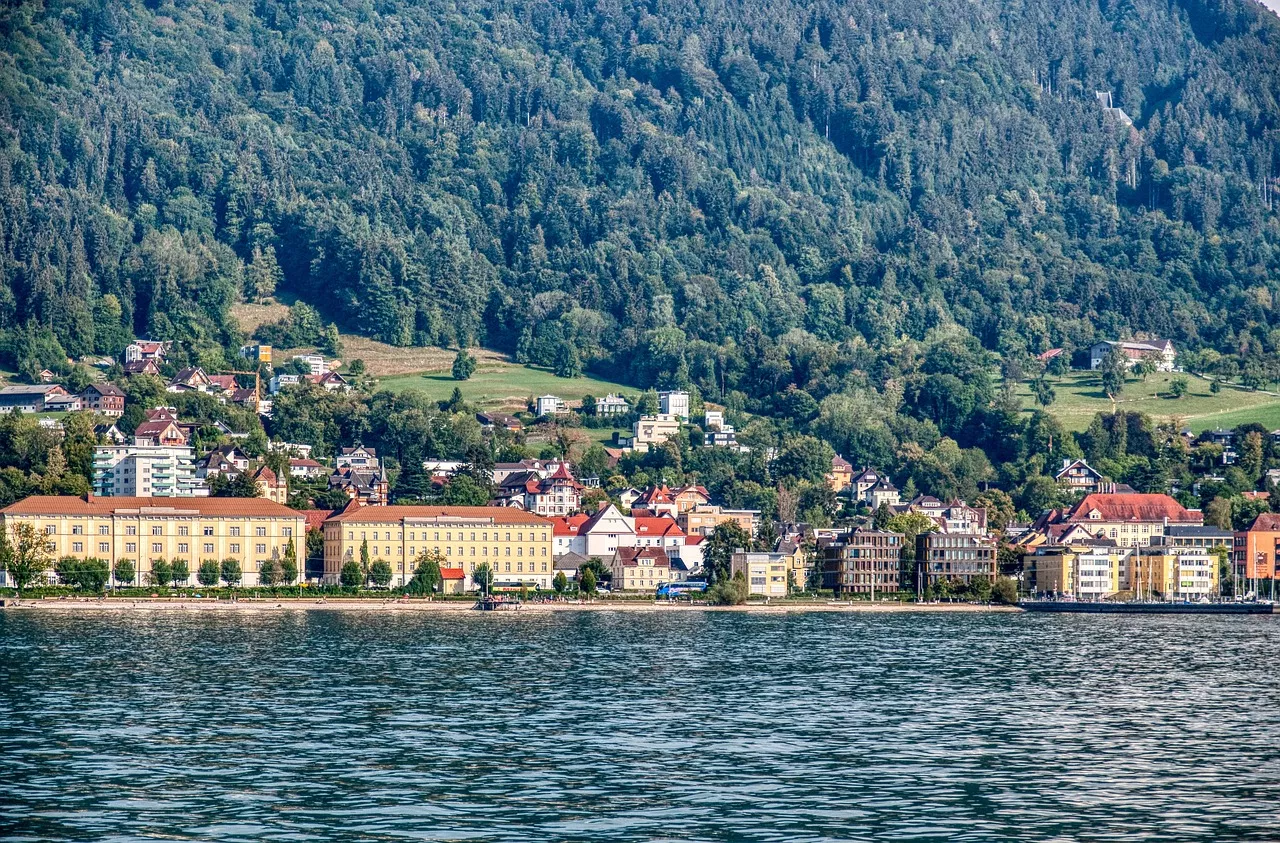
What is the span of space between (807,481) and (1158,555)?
48066mm

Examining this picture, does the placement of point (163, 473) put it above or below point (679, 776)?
above

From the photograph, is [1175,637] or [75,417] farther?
[75,417]

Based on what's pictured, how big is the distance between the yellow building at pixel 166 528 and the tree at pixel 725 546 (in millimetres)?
29736

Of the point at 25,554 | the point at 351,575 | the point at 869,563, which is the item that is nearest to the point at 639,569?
the point at 869,563

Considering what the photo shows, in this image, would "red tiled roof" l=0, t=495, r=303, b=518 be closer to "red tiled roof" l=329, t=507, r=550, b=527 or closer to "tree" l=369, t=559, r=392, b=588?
"red tiled roof" l=329, t=507, r=550, b=527

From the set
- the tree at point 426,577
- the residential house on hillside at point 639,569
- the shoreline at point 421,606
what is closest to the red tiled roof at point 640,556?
the residential house on hillside at point 639,569

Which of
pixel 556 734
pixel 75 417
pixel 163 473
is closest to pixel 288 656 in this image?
pixel 556 734

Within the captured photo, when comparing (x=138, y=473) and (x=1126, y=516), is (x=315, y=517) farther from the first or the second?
(x=1126, y=516)

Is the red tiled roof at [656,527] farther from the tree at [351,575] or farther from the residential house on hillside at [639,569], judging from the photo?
the tree at [351,575]

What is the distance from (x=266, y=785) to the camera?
43.7 m

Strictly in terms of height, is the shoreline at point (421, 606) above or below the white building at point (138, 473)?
below

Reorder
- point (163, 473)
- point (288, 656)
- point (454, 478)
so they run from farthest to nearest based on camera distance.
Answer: point (454, 478) < point (163, 473) < point (288, 656)

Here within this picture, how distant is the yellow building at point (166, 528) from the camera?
13650 centimetres

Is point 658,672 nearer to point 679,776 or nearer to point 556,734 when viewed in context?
point 556,734
